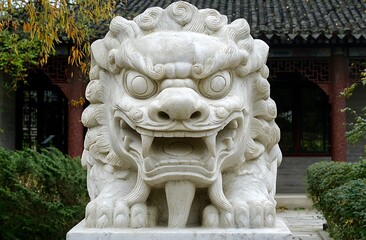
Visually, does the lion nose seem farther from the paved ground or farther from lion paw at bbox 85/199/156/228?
the paved ground

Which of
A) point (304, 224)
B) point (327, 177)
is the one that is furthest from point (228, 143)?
point (304, 224)

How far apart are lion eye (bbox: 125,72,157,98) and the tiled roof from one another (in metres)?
7.83

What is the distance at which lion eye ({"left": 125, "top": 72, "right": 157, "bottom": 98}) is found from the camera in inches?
127

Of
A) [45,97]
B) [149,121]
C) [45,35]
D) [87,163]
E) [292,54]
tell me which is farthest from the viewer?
[45,97]

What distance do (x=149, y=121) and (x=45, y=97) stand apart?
1200 cm

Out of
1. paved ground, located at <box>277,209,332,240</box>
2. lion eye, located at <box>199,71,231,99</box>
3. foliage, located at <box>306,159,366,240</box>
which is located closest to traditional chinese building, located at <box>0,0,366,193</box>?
paved ground, located at <box>277,209,332,240</box>

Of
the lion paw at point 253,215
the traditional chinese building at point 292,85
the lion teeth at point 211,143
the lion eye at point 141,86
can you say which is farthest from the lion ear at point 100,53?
the traditional chinese building at point 292,85

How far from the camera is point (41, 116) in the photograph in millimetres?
14695

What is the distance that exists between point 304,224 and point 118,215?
6908mm

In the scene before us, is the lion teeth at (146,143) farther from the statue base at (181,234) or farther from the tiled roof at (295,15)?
the tiled roof at (295,15)

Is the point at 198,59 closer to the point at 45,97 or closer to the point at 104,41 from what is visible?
the point at 104,41

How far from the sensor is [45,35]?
18.6ft

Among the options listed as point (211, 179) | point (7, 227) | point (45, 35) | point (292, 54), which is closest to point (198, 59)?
point (211, 179)

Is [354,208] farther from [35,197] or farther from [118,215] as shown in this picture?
[35,197]
